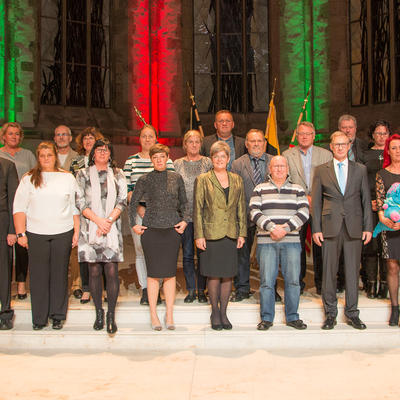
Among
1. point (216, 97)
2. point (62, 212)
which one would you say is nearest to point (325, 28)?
point (216, 97)

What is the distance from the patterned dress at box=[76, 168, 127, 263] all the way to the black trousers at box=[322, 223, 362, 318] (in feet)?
5.54

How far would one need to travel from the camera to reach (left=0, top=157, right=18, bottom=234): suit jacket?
4.77 meters

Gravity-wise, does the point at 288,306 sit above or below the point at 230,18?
below

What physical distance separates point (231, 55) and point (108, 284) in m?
7.50

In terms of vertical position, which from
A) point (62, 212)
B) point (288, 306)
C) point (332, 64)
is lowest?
point (288, 306)

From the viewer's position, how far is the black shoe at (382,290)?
17.0 feet

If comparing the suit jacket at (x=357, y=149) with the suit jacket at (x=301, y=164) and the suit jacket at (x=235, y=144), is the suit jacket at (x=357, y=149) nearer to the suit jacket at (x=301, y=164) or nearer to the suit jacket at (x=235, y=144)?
the suit jacket at (x=301, y=164)

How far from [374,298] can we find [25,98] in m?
6.75

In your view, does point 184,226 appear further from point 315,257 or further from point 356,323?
point 356,323

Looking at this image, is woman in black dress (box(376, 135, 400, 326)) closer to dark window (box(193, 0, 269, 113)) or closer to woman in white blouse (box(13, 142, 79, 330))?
woman in white blouse (box(13, 142, 79, 330))

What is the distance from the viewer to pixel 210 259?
15.0 ft

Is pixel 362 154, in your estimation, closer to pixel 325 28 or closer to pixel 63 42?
pixel 325 28

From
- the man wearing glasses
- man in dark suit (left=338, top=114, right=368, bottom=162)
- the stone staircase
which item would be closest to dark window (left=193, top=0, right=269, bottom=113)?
man in dark suit (left=338, top=114, right=368, bottom=162)

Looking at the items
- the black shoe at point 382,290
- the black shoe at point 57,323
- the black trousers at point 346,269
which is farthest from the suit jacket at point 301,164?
the black shoe at point 57,323
